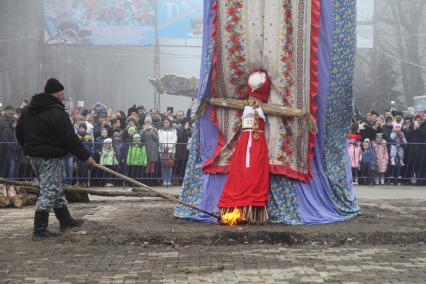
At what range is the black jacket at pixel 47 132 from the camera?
25.9 ft

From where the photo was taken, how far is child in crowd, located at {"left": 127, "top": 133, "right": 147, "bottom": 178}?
1517 centimetres

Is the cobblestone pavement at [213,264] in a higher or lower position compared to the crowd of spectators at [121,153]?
lower

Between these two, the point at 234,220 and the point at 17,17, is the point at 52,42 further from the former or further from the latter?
the point at 234,220

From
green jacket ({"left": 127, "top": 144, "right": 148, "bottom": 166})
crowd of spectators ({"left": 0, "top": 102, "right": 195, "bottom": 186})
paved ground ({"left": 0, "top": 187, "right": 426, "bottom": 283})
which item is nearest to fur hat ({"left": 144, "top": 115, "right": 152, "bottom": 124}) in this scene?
crowd of spectators ({"left": 0, "top": 102, "right": 195, "bottom": 186})

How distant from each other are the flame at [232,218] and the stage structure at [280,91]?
1.10 feet

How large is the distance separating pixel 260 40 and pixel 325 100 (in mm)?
1129

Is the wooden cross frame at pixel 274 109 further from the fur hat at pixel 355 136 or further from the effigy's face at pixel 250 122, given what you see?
the fur hat at pixel 355 136

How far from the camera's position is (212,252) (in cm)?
697

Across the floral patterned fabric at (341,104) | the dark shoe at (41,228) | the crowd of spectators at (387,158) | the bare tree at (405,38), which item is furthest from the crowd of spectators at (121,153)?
the bare tree at (405,38)

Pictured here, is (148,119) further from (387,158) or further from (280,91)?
(280,91)

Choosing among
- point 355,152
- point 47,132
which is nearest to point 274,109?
point 47,132

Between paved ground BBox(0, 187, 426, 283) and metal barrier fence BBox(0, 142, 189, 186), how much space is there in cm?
536

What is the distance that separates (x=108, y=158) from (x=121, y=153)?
0.30m

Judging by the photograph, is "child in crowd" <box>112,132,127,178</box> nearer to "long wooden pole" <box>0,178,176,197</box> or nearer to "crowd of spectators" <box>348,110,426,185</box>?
"long wooden pole" <box>0,178,176,197</box>
